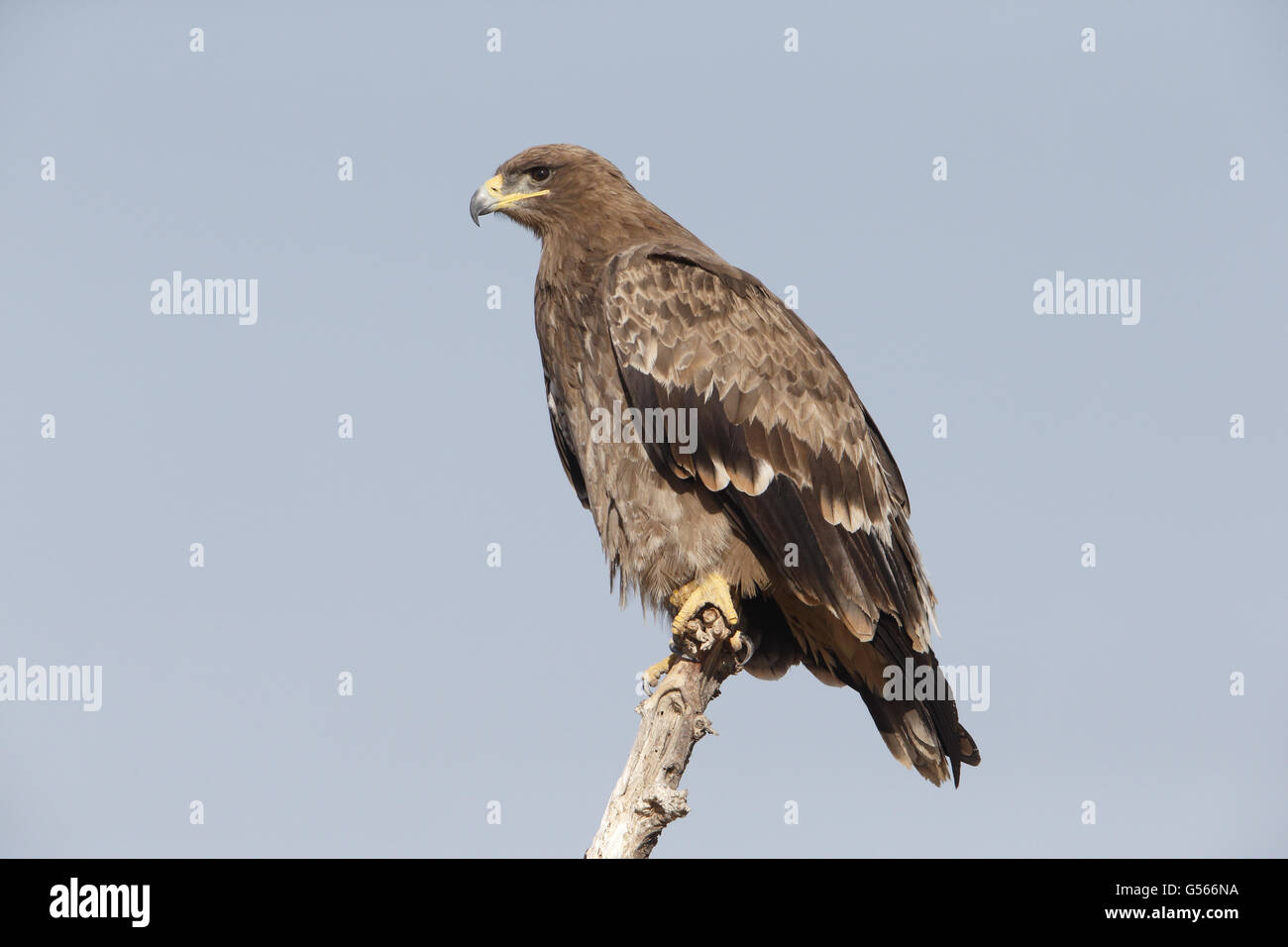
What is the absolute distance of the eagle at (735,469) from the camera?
687cm

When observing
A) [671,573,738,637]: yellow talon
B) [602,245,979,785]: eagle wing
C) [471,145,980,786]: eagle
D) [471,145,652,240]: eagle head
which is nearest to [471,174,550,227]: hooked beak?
[471,145,652,240]: eagle head

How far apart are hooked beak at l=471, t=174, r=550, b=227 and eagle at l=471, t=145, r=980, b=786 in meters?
0.44

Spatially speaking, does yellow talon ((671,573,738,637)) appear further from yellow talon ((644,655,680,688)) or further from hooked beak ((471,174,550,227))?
hooked beak ((471,174,550,227))

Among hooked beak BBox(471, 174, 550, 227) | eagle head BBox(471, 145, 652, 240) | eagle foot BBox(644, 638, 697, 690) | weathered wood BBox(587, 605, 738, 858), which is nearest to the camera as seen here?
weathered wood BBox(587, 605, 738, 858)

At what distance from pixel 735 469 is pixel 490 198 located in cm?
254

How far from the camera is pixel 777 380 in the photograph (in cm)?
723

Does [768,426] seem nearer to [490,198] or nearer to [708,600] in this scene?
[708,600]

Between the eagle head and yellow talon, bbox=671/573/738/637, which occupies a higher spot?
the eagle head

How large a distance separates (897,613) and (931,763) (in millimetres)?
897

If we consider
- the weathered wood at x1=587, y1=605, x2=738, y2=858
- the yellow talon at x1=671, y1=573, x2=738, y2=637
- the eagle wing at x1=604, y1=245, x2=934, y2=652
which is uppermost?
the eagle wing at x1=604, y1=245, x2=934, y2=652

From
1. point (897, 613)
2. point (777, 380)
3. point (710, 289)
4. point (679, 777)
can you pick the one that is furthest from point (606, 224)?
point (679, 777)

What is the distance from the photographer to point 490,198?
Answer: 7934mm

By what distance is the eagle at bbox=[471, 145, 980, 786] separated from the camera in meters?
6.87

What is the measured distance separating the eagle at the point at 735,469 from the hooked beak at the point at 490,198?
0.44 meters
